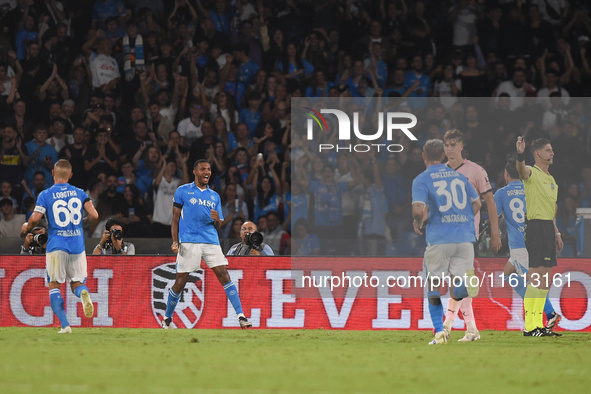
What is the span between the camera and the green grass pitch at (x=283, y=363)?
661 centimetres

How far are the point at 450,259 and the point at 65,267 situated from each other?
4.59m

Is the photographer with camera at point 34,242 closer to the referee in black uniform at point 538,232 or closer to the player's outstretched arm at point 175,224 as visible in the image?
the player's outstretched arm at point 175,224

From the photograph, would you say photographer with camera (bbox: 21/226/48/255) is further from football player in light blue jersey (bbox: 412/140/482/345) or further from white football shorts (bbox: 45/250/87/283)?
football player in light blue jersey (bbox: 412/140/482/345)

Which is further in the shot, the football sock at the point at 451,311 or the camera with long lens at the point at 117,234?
the camera with long lens at the point at 117,234

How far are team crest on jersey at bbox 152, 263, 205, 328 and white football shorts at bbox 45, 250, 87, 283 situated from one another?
236cm

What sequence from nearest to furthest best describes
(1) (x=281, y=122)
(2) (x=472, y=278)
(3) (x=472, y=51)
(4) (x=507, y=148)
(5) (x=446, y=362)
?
(5) (x=446, y=362), (2) (x=472, y=278), (4) (x=507, y=148), (1) (x=281, y=122), (3) (x=472, y=51)

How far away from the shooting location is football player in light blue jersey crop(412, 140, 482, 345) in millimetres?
10023

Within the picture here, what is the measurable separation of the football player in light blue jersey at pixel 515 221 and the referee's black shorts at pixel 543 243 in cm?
50

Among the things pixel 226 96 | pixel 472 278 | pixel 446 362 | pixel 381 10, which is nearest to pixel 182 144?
pixel 226 96

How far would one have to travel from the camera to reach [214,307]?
530 inches

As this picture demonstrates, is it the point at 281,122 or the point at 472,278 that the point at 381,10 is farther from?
the point at 472,278

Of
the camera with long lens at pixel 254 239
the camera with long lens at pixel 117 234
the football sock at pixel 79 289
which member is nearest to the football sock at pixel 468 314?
the camera with long lens at pixel 254 239

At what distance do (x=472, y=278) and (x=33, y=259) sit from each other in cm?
679

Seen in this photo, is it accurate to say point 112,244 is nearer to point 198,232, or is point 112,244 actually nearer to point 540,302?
point 198,232
